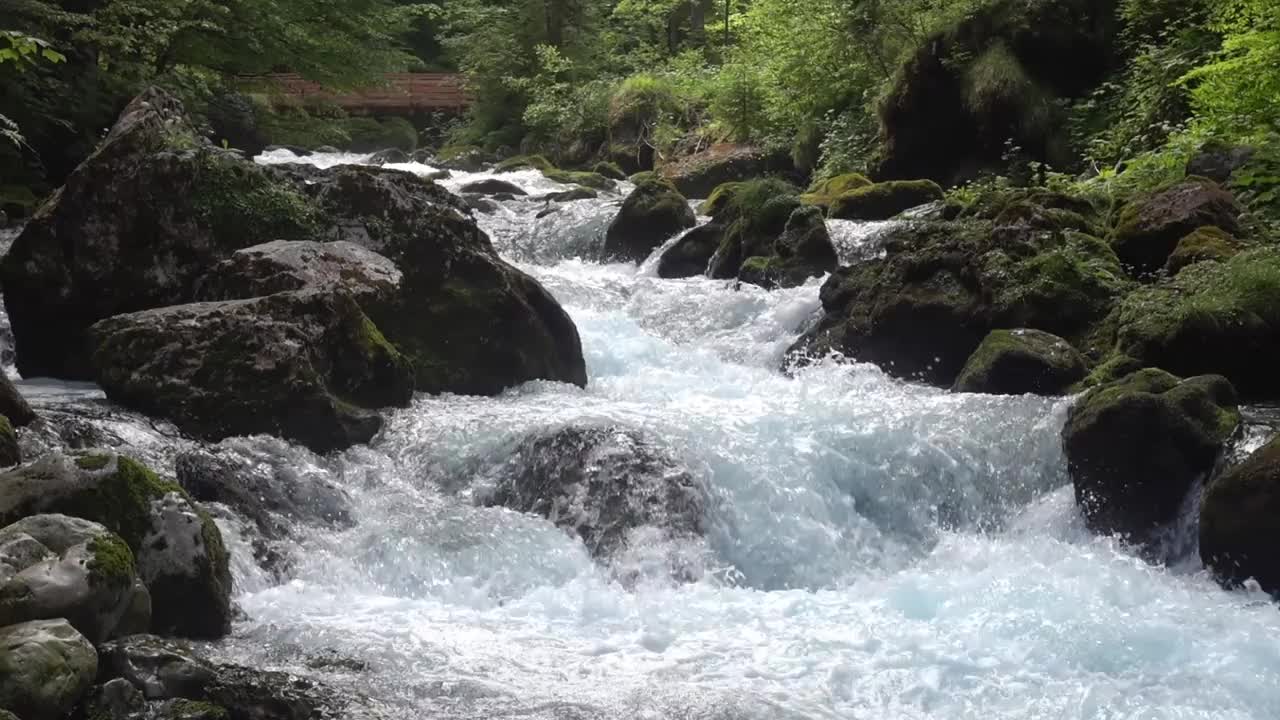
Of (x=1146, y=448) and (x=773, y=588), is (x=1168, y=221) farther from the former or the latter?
(x=773, y=588)

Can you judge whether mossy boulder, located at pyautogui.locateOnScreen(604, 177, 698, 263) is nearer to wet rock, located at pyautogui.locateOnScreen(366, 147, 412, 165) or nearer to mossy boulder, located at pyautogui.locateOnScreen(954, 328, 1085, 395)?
mossy boulder, located at pyautogui.locateOnScreen(954, 328, 1085, 395)

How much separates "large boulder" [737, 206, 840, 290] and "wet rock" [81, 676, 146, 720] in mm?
10298

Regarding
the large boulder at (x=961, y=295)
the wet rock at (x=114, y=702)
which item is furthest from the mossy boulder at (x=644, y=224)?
the wet rock at (x=114, y=702)

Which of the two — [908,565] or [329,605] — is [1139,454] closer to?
[908,565]

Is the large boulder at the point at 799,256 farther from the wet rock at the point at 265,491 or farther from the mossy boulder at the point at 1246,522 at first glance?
the wet rock at the point at 265,491

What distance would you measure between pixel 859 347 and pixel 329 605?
6.72m

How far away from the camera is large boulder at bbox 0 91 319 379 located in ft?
32.2

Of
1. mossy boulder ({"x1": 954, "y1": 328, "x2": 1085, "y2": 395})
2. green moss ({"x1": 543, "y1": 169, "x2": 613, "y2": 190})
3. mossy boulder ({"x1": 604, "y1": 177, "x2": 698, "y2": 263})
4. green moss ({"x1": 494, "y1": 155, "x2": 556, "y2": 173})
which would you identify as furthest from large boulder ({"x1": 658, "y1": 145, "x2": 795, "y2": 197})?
mossy boulder ({"x1": 954, "y1": 328, "x2": 1085, "y2": 395})

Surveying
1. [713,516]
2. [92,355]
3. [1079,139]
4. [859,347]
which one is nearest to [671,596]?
[713,516]

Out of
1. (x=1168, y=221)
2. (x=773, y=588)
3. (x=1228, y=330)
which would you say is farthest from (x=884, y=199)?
(x=773, y=588)

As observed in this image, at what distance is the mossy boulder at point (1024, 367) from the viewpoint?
9961mm

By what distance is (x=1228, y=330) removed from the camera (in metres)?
9.35

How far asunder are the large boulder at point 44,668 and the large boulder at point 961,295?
→ 27.4 feet

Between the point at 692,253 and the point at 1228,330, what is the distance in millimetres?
7652
